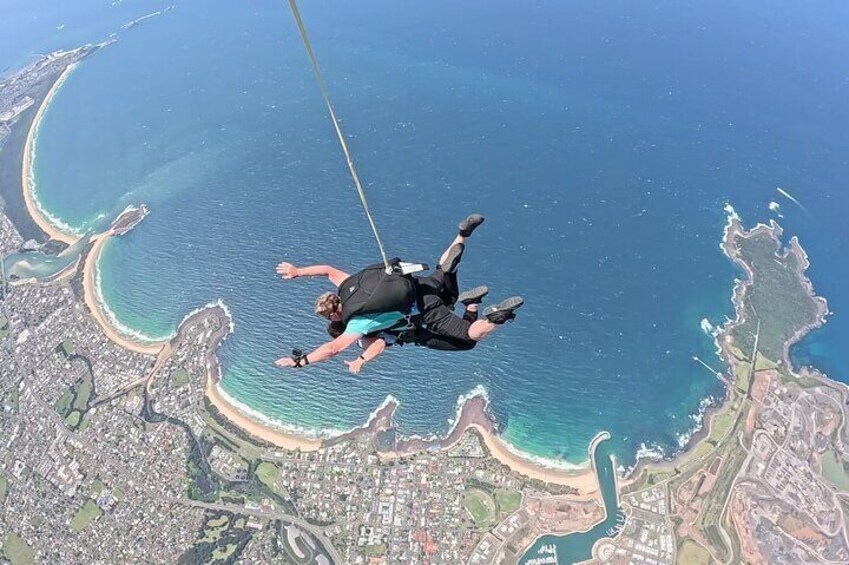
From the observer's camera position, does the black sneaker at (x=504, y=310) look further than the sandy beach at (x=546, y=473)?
No

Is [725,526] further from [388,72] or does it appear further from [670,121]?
[388,72]

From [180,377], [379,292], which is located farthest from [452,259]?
[180,377]

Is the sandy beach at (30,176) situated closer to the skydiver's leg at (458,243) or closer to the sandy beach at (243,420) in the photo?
the sandy beach at (243,420)

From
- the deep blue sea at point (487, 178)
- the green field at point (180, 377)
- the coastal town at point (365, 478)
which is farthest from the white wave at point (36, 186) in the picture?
the green field at point (180, 377)

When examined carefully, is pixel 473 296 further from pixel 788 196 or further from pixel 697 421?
pixel 788 196

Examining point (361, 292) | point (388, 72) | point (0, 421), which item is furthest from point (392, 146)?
point (361, 292)

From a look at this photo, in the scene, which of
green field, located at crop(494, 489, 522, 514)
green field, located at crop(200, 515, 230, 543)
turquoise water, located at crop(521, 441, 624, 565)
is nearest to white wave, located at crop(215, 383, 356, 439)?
green field, located at crop(200, 515, 230, 543)
